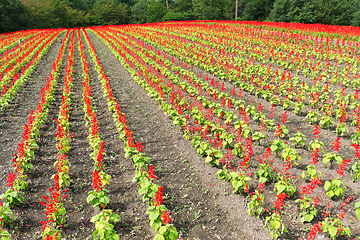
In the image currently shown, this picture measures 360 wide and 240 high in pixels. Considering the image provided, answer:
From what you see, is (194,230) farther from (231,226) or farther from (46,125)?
(46,125)

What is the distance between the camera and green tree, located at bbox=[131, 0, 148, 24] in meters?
62.0

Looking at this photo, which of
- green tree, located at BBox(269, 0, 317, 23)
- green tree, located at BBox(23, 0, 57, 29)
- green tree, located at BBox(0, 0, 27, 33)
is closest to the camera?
green tree, located at BBox(0, 0, 27, 33)

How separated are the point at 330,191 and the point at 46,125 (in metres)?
9.30

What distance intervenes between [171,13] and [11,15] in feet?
111

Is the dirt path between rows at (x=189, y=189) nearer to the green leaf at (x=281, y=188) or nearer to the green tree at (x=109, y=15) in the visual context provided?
the green leaf at (x=281, y=188)

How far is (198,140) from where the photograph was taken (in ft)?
22.5

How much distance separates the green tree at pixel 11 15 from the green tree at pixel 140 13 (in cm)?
2731

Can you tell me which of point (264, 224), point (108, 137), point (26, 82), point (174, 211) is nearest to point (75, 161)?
point (108, 137)

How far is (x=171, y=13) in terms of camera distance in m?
57.8

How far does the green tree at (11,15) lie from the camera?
40.1 m

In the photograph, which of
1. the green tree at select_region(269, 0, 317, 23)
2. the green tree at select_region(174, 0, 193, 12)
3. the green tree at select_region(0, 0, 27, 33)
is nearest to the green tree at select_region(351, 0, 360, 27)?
the green tree at select_region(269, 0, 317, 23)

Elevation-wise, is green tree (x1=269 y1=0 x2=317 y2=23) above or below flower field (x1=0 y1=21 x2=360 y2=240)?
above

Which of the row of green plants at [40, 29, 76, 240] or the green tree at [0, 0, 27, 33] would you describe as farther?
the green tree at [0, 0, 27, 33]

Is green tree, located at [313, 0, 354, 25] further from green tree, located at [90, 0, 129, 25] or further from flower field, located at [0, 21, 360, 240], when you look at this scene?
green tree, located at [90, 0, 129, 25]
